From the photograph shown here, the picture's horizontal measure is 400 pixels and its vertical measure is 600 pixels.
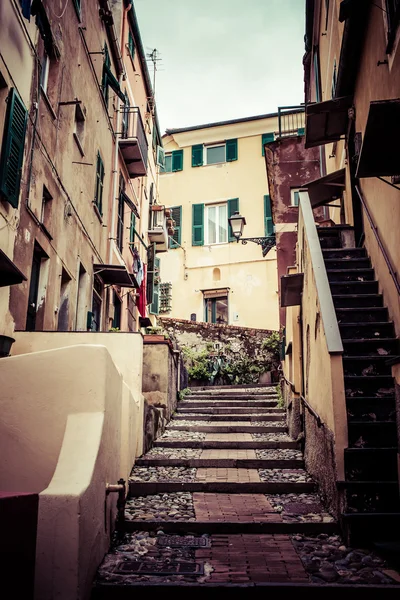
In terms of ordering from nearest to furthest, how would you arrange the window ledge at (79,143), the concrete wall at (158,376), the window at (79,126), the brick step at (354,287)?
the brick step at (354,287) → the window ledge at (79,143) → the window at (79,126) → the concrete wall at (158,376)

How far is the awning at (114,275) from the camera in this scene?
37.9 ft

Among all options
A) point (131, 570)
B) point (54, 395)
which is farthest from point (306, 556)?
point (54, 395)

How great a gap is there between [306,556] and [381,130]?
3.47m

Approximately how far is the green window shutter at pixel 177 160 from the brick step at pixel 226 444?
18.2 metres

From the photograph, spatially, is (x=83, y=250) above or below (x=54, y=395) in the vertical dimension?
above

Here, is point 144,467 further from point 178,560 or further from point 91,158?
point 91,158

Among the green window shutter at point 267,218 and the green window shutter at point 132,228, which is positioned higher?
the green window shutter at point 267,218

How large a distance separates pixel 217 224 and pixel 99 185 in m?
12.3

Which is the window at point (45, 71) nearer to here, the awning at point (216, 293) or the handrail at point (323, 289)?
the handrail at point (323, 289)

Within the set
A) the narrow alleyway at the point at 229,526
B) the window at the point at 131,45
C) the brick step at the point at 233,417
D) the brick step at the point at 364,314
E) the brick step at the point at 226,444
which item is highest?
the window at the point at 131,45

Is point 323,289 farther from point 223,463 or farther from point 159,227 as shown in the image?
point 159,227

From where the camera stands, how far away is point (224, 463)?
7.44 meters

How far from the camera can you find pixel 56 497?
11.7 feet

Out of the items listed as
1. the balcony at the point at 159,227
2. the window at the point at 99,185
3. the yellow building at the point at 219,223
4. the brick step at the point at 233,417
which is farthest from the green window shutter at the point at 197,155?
the brick step at the point at 233,417
